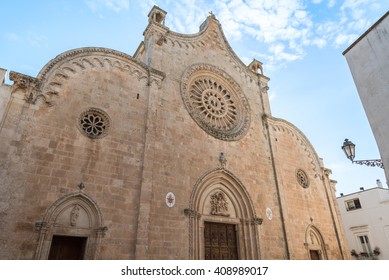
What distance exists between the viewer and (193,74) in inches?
557

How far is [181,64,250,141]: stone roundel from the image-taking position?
43.1 feet

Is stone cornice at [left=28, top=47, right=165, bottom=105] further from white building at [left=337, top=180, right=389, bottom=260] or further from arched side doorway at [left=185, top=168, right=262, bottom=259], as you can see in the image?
white building at [left=337, top=180, right=389, bottom=260]

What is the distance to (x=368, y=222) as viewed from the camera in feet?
76.6

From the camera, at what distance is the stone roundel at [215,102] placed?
43.1 feet

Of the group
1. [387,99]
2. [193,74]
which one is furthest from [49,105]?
[387,99]

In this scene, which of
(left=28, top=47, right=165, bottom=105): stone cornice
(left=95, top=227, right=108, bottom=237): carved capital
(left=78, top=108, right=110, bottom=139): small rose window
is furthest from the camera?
(left=78, top=108, right=110, bottom=139): small rose window

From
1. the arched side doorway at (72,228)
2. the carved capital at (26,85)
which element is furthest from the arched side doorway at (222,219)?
the carved capital at (26,85)

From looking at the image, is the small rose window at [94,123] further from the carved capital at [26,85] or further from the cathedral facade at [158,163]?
the carved capital at [26,85]

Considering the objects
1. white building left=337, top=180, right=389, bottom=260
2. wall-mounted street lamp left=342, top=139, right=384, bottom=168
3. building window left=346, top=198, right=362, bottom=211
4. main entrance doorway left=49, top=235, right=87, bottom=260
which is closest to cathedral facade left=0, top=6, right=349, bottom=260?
main entrance doorway left=49, top=235, right=87, bottom=260

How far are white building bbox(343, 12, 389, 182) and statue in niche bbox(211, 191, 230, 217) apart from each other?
6252 millimetres

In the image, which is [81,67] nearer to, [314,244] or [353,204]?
[314,244]

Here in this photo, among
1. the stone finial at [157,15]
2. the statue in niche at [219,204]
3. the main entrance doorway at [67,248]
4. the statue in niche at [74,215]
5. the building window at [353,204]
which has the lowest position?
the main entrance doorway at [67,248]

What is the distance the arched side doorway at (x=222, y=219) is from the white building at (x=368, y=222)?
1579cm

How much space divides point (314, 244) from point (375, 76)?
9.24 metres
